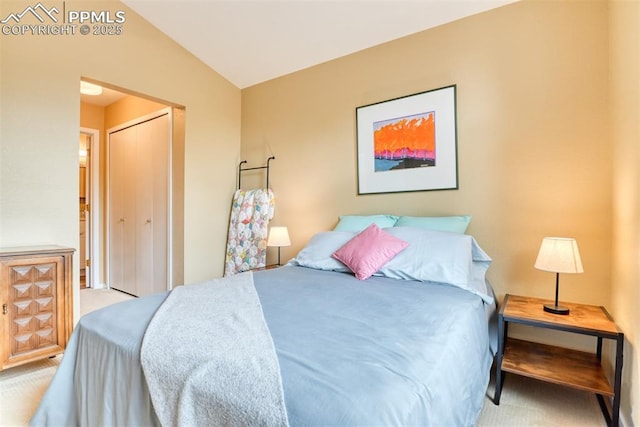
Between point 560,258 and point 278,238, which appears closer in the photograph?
point 560,258

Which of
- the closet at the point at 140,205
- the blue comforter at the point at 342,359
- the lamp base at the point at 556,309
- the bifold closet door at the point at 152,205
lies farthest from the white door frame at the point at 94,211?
the lamp base at the point at 556,309

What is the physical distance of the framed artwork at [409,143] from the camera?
2.51 metres

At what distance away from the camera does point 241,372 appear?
0.85m

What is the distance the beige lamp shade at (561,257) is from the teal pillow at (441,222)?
22.5 inches

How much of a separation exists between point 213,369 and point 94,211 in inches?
184

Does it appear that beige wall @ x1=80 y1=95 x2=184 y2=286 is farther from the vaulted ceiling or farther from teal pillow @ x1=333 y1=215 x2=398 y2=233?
teal pillow @ x1=333 y1=215 x2=398 y2=233

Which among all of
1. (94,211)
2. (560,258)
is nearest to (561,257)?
(560,258)

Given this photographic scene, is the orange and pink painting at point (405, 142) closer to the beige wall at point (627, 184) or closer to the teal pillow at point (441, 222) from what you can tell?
the teal pillow at point (441, 222)

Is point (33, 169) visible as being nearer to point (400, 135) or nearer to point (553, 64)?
point (400, 135)

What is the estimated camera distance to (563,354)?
192 centimetres

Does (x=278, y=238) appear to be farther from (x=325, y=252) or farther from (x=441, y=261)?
(x=441, y=261)

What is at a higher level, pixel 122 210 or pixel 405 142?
pixel 405 142

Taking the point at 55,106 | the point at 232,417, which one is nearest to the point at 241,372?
the point at 232,417

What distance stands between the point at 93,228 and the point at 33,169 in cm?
240
